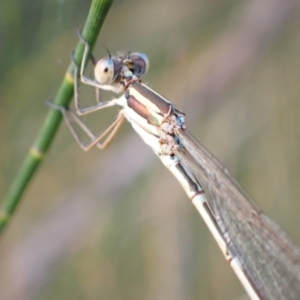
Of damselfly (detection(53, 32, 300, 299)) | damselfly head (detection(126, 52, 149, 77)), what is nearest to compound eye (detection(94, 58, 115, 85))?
damselfly (detection(53, 32, 300, 299))

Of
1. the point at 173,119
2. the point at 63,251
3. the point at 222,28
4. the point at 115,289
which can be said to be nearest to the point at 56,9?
the point at 173,119

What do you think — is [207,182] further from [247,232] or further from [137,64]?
[137,64]

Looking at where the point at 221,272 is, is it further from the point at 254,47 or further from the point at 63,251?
the point at 254,47

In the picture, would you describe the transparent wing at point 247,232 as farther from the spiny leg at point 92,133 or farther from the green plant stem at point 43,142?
the green plant stem at point 43,142

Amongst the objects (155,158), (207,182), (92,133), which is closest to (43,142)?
(92,133)

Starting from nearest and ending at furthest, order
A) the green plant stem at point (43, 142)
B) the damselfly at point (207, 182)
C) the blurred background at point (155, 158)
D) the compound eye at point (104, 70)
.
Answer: the green plant stem at point (43, 142) < the compound eye at point (104, 70) < the damselfly at point (207, 182) < the blurred background at point (155, 158)

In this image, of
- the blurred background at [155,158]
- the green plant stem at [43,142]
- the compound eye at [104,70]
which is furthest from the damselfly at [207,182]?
the blurred background at [155,158]

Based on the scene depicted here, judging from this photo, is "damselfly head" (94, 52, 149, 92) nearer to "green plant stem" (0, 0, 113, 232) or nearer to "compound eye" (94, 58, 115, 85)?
"compound eye" (94, 58, 115, 85)
